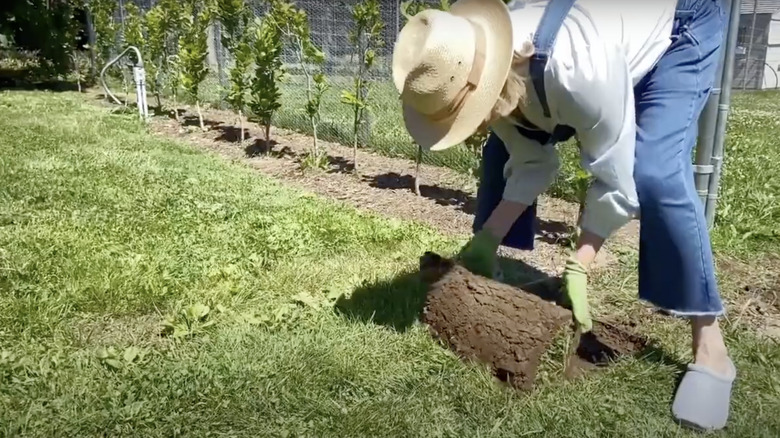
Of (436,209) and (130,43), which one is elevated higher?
(130,43)

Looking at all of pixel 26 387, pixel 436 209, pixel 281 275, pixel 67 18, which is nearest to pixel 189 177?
pixel 436 209

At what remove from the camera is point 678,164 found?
7.37 feet

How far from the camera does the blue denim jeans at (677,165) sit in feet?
7.32

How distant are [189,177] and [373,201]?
1527 millimetres

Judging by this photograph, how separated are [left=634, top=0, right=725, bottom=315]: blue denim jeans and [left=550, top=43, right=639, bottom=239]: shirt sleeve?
0.36 feet

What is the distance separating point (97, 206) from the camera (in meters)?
4.62

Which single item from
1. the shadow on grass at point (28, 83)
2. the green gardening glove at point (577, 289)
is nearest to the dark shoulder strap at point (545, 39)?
the green gardening glove at point (577, 289)

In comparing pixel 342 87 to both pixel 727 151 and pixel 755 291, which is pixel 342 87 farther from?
pixel 755 291

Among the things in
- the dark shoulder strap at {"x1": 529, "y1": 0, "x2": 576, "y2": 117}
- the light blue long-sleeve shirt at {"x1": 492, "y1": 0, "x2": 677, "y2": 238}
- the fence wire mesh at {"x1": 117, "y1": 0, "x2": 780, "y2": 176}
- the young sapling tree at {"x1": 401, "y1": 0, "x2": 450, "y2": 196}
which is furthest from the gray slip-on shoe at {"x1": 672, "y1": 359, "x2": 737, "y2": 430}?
the fence wire mesh at {"x1": 117, "y1": 0, "x2": 780, "y2": 176}

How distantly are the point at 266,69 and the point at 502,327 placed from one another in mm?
5216

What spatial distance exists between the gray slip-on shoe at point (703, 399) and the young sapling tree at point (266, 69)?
17.7ft

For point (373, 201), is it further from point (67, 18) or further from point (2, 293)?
point (67, 18)

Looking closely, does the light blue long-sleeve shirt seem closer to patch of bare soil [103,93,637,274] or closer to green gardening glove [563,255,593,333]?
green gardening glove [563,255,593,333]

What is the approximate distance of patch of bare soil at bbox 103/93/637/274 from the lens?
421 cm
